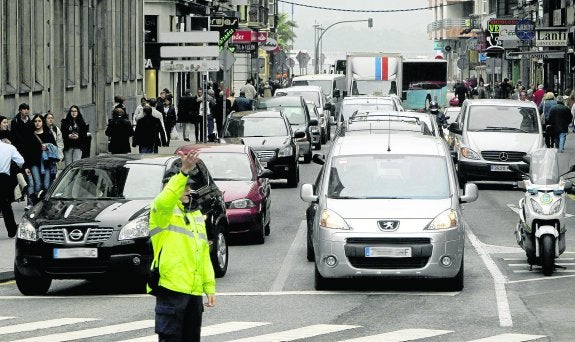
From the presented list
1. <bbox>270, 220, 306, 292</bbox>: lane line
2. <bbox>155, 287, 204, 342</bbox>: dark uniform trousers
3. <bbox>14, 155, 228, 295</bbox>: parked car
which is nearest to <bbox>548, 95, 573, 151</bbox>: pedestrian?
<bbox>270, 220, 306, 292</bbox>: lane line

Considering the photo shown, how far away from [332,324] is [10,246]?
884 cm

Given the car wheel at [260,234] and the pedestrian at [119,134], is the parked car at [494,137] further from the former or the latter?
the car wheel at [260,234]

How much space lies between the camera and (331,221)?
16.6m

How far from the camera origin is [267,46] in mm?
71750

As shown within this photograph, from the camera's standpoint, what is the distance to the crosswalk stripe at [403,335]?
13.3m

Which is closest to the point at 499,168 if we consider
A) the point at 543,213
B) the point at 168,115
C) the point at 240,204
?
the point at 240,204

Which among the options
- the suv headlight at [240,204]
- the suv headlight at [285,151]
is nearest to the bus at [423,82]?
the suv headlight at [285,151]

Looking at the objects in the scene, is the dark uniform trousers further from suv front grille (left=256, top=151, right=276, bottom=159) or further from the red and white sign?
the red and white sign

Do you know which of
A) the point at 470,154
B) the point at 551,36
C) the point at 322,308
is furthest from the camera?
the point at 551,36

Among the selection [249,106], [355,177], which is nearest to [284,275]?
[355,177]

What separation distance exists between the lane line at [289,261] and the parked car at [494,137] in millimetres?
7664

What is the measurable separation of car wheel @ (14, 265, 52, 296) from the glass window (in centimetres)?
325

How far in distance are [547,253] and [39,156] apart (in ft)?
36.7

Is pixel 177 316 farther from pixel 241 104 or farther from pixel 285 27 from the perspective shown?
pixel 285 27
